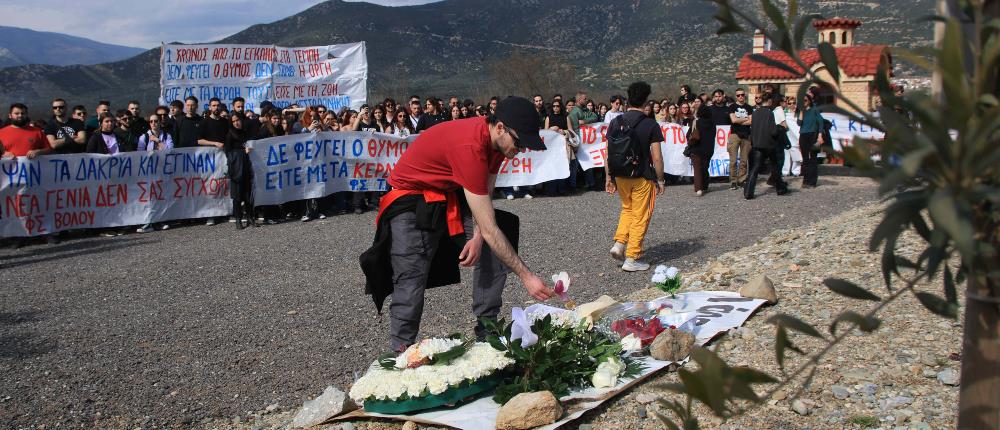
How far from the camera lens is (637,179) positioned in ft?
27.8

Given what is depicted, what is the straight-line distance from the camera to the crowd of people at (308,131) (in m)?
12.8

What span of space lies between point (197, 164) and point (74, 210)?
1.85 metres

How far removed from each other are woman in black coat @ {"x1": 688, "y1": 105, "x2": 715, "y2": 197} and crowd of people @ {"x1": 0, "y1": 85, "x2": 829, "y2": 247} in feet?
0.06

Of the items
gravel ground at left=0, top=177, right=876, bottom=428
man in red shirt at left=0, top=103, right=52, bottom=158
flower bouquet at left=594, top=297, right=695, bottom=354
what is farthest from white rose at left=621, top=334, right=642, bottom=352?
man in red shirt at left=0, top=103, right=52, bottom=158

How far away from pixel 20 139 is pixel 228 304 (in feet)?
20.2

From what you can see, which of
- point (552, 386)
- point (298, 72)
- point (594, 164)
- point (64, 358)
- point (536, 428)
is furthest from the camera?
point (298, 72)

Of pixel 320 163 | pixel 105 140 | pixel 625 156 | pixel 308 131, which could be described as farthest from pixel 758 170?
pixel 105 140

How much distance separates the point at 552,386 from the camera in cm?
450

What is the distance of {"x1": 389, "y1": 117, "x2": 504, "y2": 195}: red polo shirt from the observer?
448 cm

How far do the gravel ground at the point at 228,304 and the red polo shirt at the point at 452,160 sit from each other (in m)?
1.55

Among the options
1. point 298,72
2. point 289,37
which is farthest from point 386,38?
point 298,72

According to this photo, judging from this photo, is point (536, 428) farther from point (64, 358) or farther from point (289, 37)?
point (289, 37)

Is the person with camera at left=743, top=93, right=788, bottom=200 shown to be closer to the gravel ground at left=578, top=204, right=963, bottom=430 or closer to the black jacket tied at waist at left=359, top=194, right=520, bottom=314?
the gravel ground at left=578, top=204, right=963, bottom=430

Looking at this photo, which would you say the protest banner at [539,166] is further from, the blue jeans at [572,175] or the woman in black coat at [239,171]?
the woman in black coat at [239,171]
